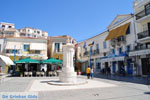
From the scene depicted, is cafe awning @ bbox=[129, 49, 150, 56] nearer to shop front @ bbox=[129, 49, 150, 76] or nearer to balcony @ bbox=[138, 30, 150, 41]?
shop front @ bbox=[129, 49, 150, 76]

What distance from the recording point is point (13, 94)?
4562 millimetres

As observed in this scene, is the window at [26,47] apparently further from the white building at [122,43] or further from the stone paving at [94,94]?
the stone paving at [94,94]

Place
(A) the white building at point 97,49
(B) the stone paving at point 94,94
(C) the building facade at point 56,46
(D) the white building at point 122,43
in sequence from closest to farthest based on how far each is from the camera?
1. (B) the stone paving at point 94,94
2. (D) the white building at point 122,43
3. (A) the white building at point 97,49
4. (C) the building facade at point 56,46

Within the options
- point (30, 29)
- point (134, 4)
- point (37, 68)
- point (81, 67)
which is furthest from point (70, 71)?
point (30, 29)

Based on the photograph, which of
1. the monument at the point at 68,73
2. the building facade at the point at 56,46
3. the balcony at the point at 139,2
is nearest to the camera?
the monument at the point at 68,73

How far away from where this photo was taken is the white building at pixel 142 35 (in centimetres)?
1950

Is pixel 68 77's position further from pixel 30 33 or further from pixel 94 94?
pixel 30 33

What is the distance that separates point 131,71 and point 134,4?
1156 cm

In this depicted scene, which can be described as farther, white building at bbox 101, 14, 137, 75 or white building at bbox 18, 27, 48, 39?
white building at bbox 18, 27, 48, 39

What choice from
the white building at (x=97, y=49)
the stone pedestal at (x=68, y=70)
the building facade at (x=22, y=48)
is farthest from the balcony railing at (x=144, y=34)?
the building facade at (x=22, y=48)

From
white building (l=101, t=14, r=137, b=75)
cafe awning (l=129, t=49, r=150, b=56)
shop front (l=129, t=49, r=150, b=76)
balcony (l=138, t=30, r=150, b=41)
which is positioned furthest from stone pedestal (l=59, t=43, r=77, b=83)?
balcony (l=138, t=30, r=150, b=41)

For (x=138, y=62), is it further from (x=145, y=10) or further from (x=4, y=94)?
(x=4, y=94)

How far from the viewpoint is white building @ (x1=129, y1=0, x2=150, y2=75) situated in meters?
19.5

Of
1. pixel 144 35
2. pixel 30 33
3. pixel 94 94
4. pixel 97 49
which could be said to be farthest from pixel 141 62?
pixel 30 33
